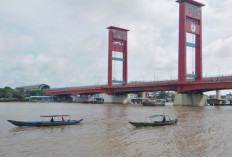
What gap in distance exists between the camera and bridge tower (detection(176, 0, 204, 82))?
73.8 metres

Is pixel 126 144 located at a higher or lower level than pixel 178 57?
lower

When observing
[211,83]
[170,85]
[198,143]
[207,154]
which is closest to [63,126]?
[198,143]

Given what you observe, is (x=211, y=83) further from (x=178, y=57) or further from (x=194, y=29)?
(x=194, y=29)

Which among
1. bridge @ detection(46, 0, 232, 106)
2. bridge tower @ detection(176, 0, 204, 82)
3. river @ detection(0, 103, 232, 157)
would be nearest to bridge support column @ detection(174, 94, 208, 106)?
bridge @ detection(46, 0, 232, 106)

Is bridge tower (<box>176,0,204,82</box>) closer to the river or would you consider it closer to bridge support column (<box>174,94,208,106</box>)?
bridge support column (<box>174,94,208,106</box>)

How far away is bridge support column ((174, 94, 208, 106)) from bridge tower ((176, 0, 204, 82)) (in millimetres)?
4801

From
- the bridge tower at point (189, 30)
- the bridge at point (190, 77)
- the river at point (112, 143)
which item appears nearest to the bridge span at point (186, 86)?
the bridge at point (190, 77)

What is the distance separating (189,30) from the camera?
77.7 metres

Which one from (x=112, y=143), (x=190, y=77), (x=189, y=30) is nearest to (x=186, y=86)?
(x=190, y=77)

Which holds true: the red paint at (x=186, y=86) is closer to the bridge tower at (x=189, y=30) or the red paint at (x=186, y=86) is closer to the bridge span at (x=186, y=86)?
the bridge span at (x=186, y=86)

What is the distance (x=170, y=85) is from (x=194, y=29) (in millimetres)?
18831

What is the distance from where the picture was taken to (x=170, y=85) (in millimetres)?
76500

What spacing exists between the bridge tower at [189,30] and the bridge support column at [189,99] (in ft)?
15.8

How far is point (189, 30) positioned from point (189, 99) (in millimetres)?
20395
